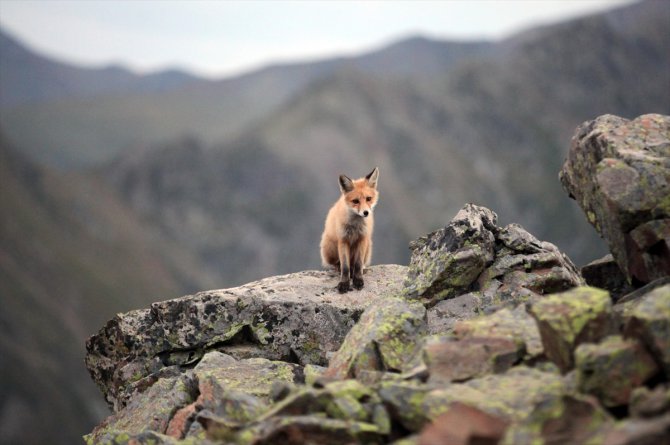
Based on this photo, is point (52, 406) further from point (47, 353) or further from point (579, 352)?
point (579, 352)

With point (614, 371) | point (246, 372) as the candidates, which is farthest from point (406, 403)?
point (246, 372)

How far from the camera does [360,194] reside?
20.0 meters

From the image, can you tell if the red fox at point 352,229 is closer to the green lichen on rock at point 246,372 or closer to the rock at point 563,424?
the green lichen on rock at point 246,372

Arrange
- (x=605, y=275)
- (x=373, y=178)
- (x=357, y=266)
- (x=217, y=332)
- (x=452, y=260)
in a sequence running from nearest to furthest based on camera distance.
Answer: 1. (x=452, y=260)
2. (x=605, y=275)
3. (x=217, y=332)
4. (x=357, y=266)
5. (x=373, y=178)

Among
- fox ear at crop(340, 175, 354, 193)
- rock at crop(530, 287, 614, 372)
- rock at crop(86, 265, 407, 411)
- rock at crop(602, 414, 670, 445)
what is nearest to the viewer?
rock at crop(602, 414, 670, 445)

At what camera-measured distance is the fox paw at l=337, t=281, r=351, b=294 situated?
18828mm

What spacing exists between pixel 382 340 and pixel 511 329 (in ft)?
7.97

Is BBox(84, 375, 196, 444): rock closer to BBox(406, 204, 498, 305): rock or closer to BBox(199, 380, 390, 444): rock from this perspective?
BBox(199, 380, 390, 444): rock

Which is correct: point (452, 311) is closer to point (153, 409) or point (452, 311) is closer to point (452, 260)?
point (452, 260)

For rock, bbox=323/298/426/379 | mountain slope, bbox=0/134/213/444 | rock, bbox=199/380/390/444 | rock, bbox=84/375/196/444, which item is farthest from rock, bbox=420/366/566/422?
mountain slope, bbox=0/134/213/444

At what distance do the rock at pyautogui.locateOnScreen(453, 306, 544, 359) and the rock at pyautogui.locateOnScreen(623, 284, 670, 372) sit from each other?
1.84 m

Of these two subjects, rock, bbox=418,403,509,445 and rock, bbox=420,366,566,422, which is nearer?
rock, bbox=418,403,509,445

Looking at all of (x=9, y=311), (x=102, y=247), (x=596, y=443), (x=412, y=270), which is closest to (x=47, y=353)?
(x=9, y=311)

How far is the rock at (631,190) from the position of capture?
1384cm
